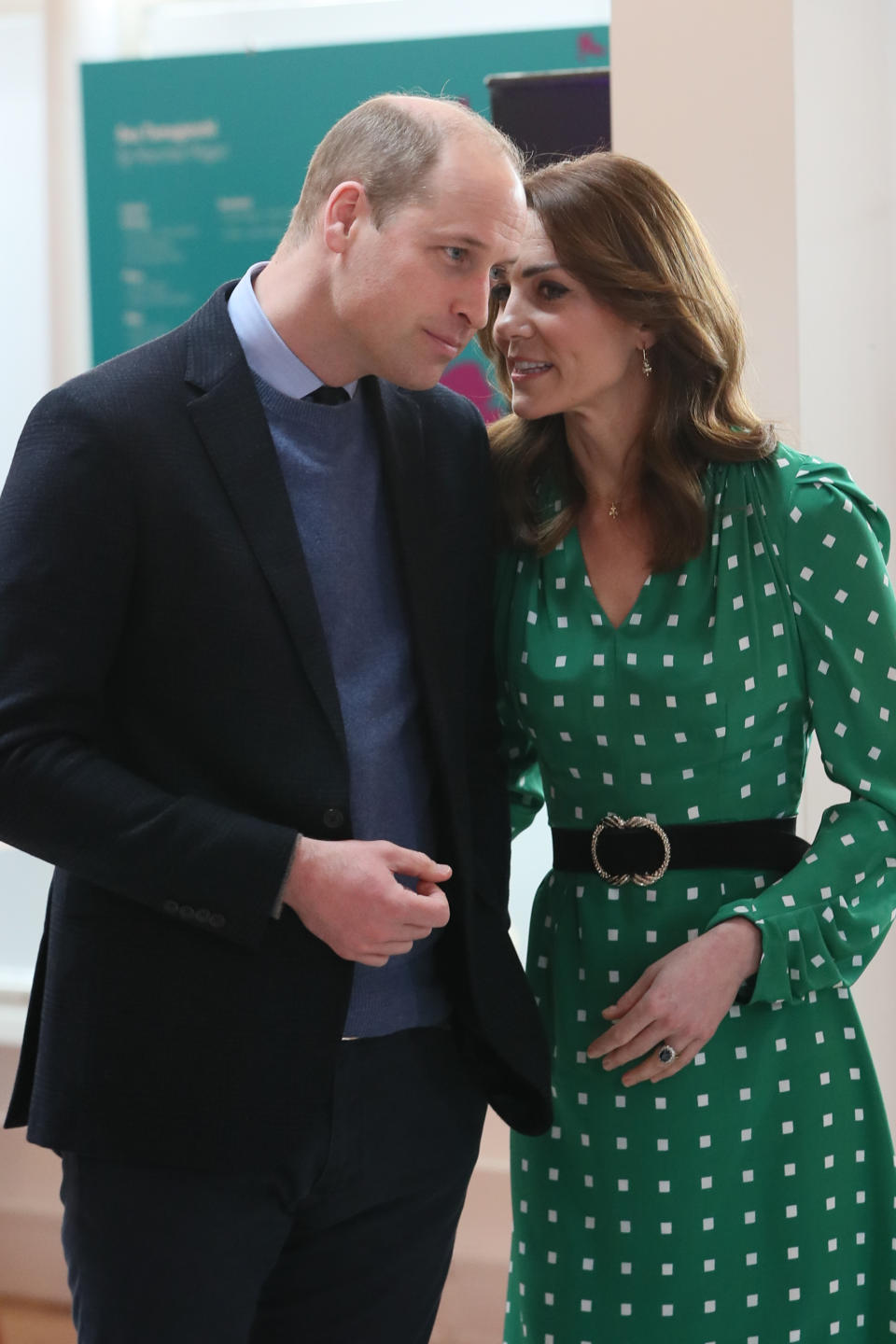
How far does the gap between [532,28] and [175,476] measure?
2.04 metres

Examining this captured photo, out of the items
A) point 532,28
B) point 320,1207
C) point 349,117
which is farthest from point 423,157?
point 532,28

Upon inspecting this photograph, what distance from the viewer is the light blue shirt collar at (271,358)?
5.30ft

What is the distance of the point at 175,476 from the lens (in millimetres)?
1494

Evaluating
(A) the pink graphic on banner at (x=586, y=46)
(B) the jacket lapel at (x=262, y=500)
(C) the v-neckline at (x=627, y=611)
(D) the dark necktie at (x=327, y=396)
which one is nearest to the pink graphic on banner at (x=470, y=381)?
(A) the pink graphic on banner at (x=586, y=46)

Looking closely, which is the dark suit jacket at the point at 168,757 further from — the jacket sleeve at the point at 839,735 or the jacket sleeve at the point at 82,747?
the jacket sleeve at the point at 839,735

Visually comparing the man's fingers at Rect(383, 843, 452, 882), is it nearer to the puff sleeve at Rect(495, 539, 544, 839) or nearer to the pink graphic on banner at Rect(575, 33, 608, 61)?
the puff sleeve at Rect(495, 539, 544, 839)

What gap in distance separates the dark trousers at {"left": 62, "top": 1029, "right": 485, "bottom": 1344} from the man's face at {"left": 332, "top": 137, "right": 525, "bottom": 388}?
30.2 inches

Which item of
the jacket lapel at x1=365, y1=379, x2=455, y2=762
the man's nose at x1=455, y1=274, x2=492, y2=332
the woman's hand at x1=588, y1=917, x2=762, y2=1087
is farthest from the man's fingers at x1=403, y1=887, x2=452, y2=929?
the man's nose at x1=455, y1=274, x2=492, y2=332

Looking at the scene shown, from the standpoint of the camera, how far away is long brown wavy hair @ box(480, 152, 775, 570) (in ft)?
6.01

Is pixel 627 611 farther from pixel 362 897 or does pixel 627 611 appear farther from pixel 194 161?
pixel 194 161

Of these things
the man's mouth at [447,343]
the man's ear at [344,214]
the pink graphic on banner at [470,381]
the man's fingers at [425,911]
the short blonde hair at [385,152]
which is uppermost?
the short blonde hair at [385,152]

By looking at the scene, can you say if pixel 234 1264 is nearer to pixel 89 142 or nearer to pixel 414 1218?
pixel 414 1218

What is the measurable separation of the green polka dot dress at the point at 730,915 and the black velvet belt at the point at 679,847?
15 mm

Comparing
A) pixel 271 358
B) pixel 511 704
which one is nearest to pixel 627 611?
pixel 511 704
